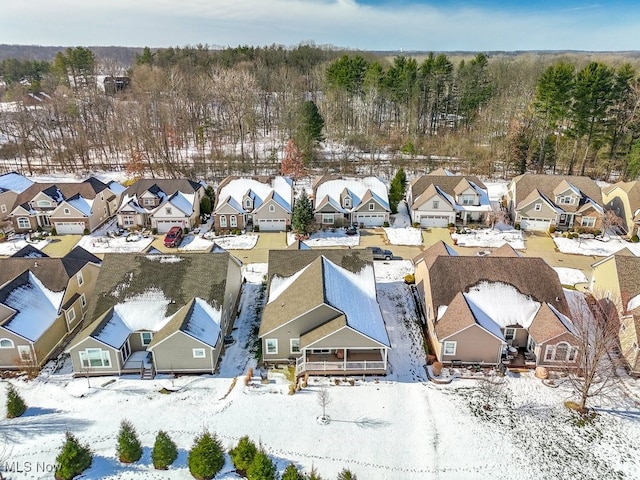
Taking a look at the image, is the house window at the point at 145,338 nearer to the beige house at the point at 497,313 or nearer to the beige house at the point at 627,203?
the beige house at the point at 497,313

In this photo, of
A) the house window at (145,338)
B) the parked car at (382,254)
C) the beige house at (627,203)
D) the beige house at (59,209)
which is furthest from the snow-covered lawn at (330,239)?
the beige house at (627,203)

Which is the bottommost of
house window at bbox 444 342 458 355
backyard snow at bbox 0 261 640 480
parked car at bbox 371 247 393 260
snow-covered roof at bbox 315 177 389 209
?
backyard snow at bbox 0 261 640 480

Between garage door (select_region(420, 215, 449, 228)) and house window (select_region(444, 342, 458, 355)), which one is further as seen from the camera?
garage door (select_region(420, 215, 449, 228))

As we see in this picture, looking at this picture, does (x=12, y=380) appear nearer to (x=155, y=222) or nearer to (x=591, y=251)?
(x=155, y=222)

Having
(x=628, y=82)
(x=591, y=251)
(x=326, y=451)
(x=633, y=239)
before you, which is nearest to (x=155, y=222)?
(x=326, y=451)

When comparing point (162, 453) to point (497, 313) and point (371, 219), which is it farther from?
point (371, 219)

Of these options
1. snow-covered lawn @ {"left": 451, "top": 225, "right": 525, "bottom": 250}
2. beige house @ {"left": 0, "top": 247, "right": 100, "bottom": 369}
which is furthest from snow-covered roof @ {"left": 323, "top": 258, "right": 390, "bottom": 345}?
snow-covered lawn @ {"left": 451, "top": 225, "right": 525, "bottom": 250}

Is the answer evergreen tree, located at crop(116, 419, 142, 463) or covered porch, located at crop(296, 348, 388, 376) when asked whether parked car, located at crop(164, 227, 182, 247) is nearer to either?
covered porch, located at crop(296, 348, 388, 376)
